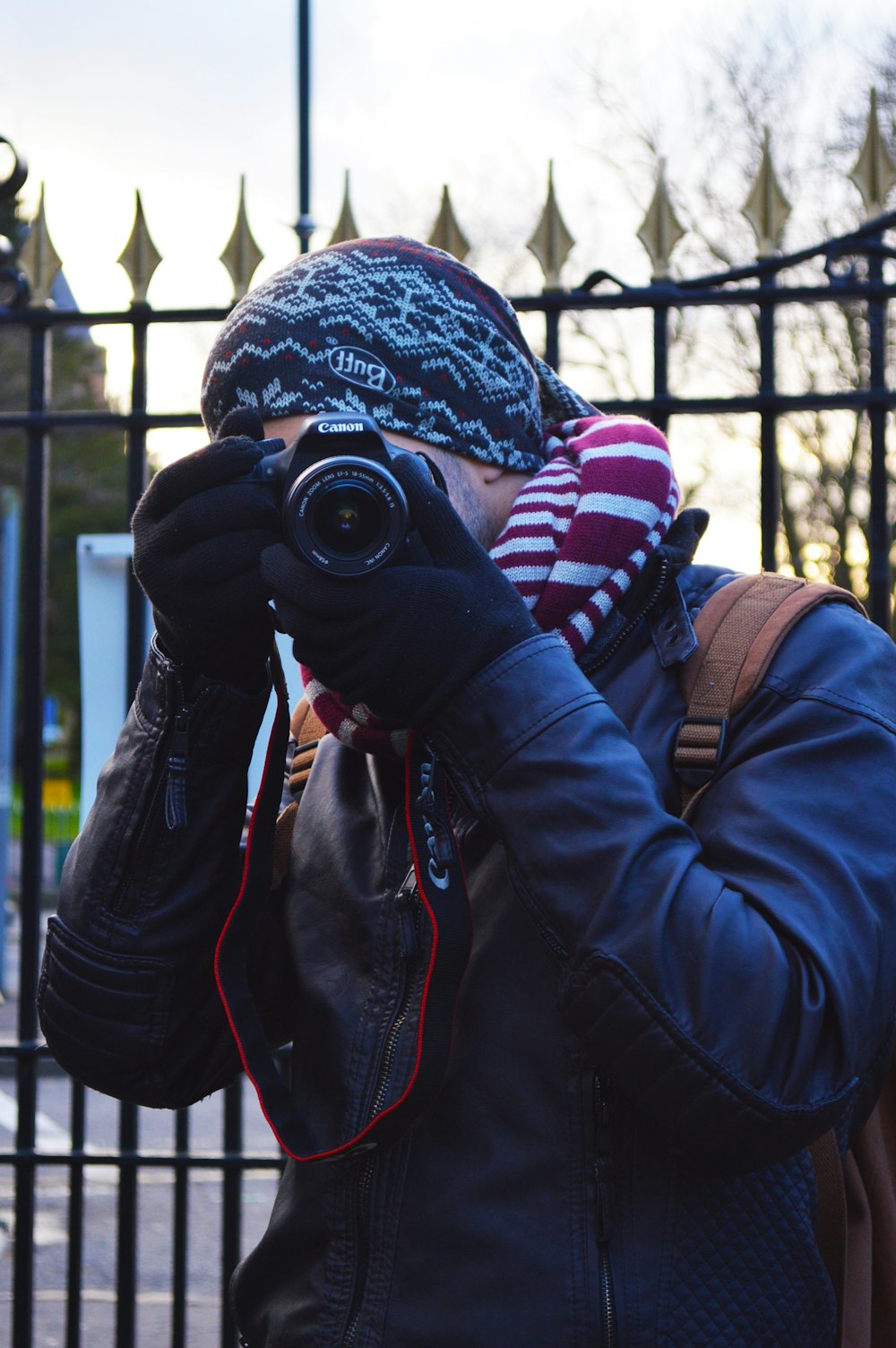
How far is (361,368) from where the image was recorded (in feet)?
4.67

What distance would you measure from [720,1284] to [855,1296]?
204mm

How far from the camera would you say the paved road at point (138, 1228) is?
3.97 meters

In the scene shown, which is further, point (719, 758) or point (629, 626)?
point (629, 626)

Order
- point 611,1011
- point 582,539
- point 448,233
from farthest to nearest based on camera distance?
point 448,233 → point 582,539 → point 611,1011

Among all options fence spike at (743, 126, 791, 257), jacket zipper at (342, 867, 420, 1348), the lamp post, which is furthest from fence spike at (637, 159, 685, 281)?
jacket zipper at (342, 867, 420, 1348)

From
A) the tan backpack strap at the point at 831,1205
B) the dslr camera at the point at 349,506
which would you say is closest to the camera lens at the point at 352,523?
the dslr camera at the point at 349,506

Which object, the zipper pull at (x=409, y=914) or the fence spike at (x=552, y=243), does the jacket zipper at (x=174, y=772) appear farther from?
the fence spike at (x=552, y=243)

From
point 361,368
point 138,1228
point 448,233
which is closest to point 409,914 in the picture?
point 361,368

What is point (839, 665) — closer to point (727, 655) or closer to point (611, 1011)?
point (727, 655)

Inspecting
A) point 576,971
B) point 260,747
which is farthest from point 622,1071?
point 260,747

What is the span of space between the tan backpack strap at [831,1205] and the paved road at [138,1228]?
4.80 feet

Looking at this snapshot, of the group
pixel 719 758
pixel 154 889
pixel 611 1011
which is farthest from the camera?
pixel 154 889

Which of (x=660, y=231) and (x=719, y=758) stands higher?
(x=660, y=231)

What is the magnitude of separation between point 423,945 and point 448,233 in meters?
1.66
